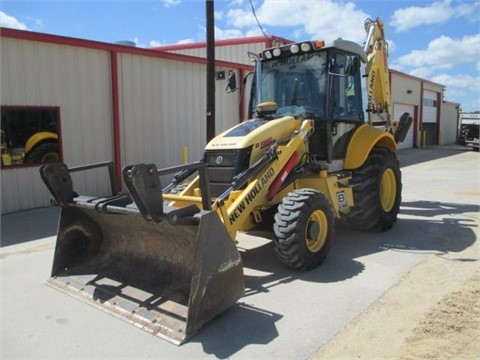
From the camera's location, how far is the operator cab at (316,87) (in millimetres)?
6117

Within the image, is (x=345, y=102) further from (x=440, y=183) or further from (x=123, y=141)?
(x=440, y=183)

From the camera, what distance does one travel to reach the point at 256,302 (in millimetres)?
4324

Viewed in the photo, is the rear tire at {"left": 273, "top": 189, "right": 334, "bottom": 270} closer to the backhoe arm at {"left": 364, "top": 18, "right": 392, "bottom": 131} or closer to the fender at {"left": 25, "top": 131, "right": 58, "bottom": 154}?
the backhoe arm at {"left": 364, "top": 18, "right": 392, "bottom": 131}

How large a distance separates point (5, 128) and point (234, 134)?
216 inches

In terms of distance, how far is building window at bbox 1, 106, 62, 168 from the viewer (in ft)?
29.1

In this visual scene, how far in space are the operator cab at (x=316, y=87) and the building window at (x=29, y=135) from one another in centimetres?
502

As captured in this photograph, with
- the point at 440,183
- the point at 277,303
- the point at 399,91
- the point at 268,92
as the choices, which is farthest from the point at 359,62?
the point at 399,91

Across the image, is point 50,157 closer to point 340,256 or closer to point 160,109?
point 160,109

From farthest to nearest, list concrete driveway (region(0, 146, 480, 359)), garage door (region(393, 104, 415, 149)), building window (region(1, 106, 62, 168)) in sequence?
garage door (region(393, 104, 415, 149)) < building window (region(1, 106, 62, 168)) < concrete driveway (region(0, 146, 480, 359))

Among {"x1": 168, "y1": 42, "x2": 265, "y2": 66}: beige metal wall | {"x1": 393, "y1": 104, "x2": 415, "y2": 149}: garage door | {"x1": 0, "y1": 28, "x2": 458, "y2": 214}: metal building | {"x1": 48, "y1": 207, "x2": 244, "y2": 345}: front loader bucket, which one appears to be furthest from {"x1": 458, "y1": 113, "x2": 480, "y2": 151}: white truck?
{"x1": 48, "y1": 207, "x2": 244, "y2": 345}: front loader bucket

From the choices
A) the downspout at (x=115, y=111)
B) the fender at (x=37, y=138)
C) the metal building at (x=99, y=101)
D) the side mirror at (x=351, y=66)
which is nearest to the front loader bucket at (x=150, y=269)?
the side mirror at (x=351, y=66)

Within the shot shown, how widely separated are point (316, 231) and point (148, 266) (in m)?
1.87

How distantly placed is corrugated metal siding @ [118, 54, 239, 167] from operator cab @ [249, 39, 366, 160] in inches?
208

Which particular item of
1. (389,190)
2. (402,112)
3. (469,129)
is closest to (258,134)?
(389,190)
